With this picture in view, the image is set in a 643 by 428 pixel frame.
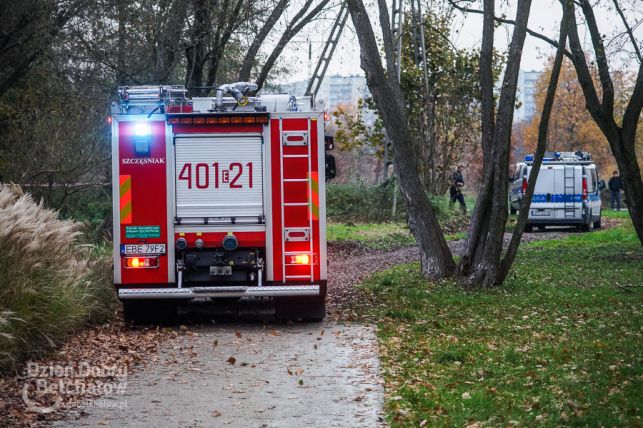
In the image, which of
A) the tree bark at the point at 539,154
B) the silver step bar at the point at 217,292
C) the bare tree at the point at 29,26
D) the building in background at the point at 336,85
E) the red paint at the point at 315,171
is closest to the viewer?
the silver step bar at the point at 217,292

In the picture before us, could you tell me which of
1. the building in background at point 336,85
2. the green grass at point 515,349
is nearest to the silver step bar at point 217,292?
the green grass at point 515,349

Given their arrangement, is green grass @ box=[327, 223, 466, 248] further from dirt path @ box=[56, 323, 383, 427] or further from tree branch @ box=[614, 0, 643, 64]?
dirt path @ box=[56, 323, 383, 427]

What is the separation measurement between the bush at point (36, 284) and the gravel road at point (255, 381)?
3.68ft

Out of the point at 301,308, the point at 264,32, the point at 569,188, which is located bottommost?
the point at 301,308

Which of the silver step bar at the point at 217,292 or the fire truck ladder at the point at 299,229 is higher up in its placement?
the fire truck ladder at the point at 299,229

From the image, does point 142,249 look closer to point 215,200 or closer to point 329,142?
point 215,200

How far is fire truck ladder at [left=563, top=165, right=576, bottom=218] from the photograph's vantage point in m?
34.2

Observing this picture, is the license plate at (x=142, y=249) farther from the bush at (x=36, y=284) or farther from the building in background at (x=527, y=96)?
the building in background at (x=527, y=96)

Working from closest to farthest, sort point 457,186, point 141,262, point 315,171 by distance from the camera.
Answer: point 141,262
point 315,171
point 457,186

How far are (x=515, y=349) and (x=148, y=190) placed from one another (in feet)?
16.9

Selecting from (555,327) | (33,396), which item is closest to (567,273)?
(555,327)

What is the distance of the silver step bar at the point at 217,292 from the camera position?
43.4 feet

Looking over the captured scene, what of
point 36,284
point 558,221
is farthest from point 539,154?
point 558,221

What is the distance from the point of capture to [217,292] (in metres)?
13.5
